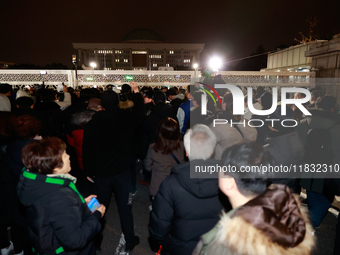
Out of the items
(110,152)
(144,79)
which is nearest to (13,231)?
(110,152)

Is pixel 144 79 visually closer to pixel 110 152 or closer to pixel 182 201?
pixel 110 152

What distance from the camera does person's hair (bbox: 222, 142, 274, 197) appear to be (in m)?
1.39

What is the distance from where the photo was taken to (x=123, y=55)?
86.6 meters

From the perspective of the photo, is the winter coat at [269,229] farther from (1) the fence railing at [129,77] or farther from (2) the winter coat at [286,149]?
(1) the fence railing at [129,77]

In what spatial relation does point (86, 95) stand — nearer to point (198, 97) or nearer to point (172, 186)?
point (198, 97)

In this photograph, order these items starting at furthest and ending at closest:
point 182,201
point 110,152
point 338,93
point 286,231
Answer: point 338,93
point 110,152
point 182,201
point 286,231

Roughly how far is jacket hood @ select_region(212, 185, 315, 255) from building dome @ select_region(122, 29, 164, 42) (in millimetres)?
103921

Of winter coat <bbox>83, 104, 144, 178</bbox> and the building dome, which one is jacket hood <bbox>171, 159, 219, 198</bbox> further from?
the building dome

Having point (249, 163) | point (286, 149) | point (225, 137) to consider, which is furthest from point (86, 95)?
point (249, 163)

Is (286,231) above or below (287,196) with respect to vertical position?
below

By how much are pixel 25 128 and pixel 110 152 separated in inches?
44.9

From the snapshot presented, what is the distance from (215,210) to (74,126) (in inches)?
114

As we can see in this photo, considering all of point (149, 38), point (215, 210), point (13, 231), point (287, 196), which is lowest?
point (13, 231)

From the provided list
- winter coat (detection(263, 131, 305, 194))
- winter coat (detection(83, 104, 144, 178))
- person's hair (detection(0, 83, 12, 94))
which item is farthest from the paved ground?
person's hair (detection(0, 83, 12, 94))
